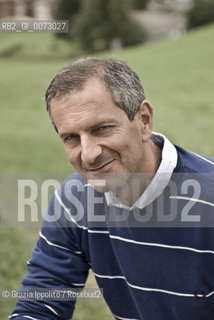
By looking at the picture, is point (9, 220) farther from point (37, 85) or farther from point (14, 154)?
point (37, 85)

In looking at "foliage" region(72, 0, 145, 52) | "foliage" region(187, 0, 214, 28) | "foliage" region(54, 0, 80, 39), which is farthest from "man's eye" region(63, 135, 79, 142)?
"foliage" region(54, 0, 80, 39)

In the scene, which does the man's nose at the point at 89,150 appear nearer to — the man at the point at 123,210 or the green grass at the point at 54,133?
the man at the point at 123,210

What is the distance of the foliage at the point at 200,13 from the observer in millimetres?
31844

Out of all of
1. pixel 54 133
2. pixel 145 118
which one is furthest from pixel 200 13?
pixel 145 118

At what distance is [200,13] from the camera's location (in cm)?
3272

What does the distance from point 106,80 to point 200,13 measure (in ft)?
108

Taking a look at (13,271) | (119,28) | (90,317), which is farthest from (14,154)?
(119,28)

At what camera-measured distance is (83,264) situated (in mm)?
2188

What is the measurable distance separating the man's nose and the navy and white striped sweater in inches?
12.9

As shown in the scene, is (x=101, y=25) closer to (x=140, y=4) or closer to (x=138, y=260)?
(x=140, y=4)

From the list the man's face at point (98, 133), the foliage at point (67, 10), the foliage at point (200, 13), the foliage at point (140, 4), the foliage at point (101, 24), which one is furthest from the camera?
the foliage at point (140, 4)

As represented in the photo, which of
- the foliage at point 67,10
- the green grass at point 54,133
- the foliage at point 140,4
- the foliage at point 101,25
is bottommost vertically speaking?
the green grass at point 54,133

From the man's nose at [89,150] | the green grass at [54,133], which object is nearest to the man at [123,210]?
the man's nose at [89,150]

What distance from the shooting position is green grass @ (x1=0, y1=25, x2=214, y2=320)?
185 inches
